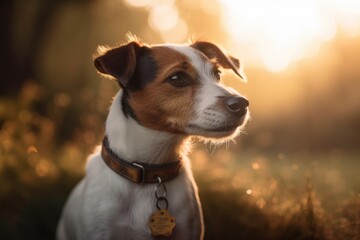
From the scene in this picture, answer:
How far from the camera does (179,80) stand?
141 inches

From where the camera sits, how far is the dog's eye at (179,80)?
3.56 meters

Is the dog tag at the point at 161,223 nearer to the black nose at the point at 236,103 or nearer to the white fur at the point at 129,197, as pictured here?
the white fur at the point at 129,197

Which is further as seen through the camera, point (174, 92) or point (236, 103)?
point (174, 92)

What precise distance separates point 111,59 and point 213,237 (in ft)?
7.02

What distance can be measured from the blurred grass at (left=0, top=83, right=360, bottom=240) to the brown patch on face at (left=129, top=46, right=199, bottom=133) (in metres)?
1.12

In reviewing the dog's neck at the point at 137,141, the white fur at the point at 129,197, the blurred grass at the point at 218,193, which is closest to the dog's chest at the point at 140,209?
the white fur at the point at 129,197

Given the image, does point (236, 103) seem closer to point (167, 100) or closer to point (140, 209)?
point (167, 100)

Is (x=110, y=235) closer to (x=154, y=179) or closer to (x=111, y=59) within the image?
(x=154, y=179)

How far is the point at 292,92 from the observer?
1177cm

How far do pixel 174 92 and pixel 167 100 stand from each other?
0.08m

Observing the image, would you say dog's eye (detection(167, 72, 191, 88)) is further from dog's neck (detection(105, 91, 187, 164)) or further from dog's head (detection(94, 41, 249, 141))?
dog's neck (detection(105, 91, 187, 164))

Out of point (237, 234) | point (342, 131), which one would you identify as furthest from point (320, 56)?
point (237, 234)

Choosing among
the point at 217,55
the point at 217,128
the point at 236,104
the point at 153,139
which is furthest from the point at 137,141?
the point at 217,55

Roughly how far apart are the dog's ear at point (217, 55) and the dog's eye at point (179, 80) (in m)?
0.63
